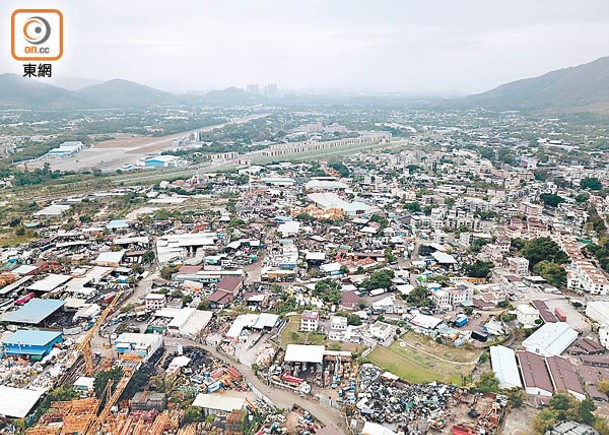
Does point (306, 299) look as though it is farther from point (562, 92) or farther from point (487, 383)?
point (562, 92)

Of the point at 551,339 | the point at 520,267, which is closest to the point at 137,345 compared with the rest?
the point at 551,339

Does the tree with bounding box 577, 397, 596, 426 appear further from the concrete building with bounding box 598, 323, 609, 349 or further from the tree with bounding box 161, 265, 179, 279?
the tree with bounding box 161, 265, 179, 279

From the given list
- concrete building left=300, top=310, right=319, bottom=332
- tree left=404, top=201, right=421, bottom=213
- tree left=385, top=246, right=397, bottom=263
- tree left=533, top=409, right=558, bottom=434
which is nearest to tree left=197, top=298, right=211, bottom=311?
concrete building left=300, top=310, right=319, bottom=332

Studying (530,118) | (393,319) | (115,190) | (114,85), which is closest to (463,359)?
(393,319)

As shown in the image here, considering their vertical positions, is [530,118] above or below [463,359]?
above

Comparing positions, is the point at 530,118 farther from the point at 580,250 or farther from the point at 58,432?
the point at 58,432

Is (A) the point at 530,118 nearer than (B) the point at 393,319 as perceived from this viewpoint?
No

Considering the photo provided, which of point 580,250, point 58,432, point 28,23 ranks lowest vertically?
point 58,432
